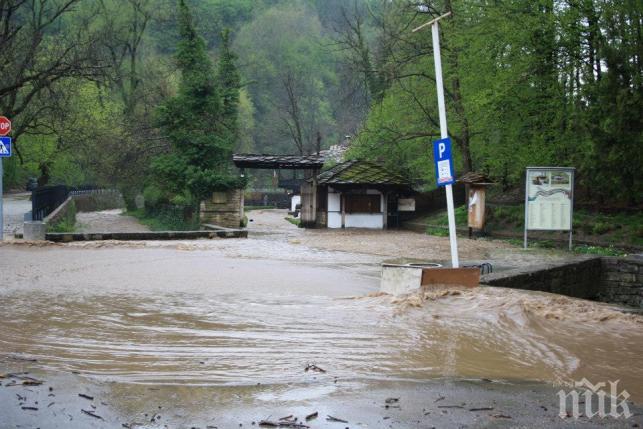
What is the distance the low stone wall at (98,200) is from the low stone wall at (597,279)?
3793cm

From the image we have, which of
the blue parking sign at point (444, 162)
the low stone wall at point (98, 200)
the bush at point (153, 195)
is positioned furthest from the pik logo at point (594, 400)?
the low stone wall at point (98, 200)

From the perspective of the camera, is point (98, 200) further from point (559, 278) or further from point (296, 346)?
point (296, 346)

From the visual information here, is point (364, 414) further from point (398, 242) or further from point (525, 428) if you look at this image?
point (398, 242)

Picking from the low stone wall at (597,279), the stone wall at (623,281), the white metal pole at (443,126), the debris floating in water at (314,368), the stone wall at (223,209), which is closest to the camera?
the debris floating in water at (314,368)

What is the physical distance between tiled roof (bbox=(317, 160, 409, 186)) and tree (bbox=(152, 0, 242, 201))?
14.8ft

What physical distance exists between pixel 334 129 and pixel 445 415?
78770mm

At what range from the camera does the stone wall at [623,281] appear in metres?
13.6

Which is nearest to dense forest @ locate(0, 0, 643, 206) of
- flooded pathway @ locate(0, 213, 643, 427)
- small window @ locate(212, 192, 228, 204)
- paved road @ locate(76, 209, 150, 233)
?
small window @ locate(212, 192, 228, 204)

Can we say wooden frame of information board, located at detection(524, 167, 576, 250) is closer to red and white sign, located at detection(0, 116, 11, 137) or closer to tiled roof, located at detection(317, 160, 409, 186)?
tiled roof, located at detection(317, 160, 409, 186)

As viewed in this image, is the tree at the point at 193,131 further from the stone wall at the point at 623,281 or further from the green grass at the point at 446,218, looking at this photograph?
the stone wall at the point at 623,281

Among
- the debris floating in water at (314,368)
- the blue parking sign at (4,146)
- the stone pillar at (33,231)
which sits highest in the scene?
the blue parking sign at (4,146)

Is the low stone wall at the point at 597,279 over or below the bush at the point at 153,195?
below

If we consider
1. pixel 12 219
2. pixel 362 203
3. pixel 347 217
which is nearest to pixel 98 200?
pixel 12 219

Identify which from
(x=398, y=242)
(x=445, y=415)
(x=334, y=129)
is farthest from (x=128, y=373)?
(x=334, y=129)
